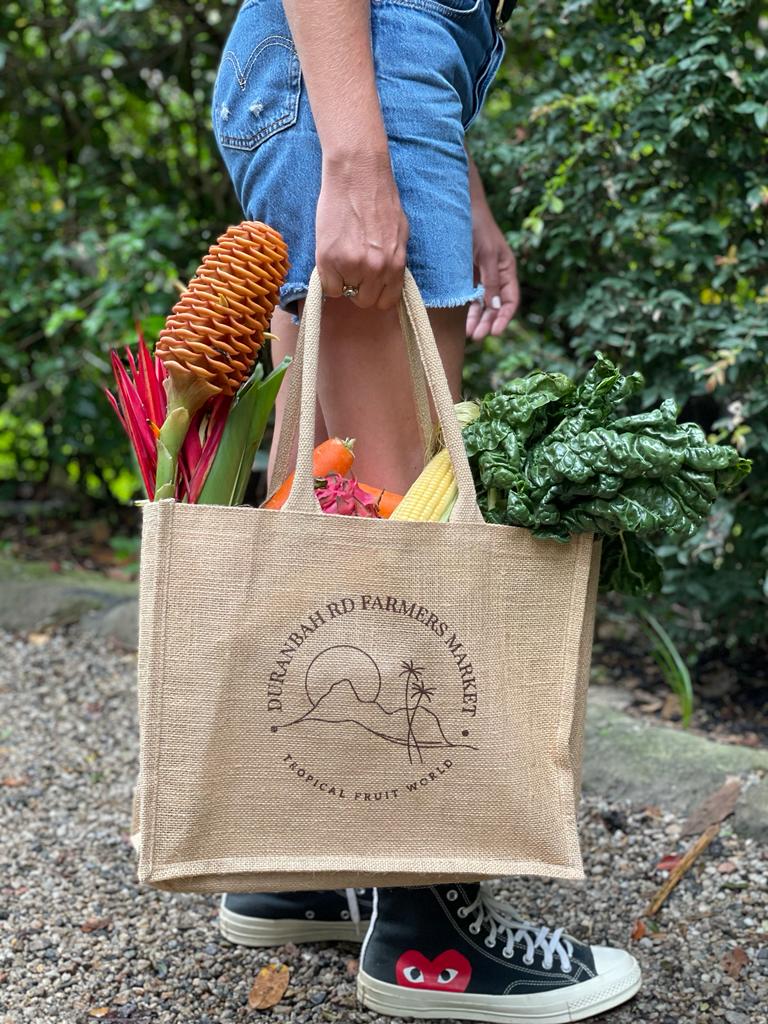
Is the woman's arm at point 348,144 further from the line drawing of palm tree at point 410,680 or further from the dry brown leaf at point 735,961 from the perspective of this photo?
the dry brown leaf at point 735,961

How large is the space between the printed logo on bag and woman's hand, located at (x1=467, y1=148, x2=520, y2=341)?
0.82 m

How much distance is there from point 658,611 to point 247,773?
6.31ft

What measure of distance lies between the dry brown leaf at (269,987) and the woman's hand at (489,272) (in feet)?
3.91

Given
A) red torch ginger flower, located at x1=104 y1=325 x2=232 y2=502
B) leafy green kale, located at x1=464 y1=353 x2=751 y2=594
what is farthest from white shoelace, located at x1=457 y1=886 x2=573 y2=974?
red torch ginger flower, located at x1=104 y1=325 x2=232 y2=502

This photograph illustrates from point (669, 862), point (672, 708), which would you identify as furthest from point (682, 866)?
point (672, 708)

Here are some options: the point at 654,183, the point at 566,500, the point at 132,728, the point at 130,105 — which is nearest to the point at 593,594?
the point at 566,500

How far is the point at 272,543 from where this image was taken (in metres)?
1.32

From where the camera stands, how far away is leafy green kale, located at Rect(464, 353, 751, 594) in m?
1.37

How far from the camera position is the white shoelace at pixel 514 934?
167 cm

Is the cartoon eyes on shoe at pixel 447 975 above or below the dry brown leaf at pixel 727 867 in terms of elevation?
above

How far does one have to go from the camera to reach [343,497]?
1.43 meters

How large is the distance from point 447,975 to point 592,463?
0.86 m

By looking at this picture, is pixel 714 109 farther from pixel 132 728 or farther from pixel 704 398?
pixel 132 728

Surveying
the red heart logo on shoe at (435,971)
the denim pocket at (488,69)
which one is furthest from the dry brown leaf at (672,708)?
the denim pocket at (488,69)
